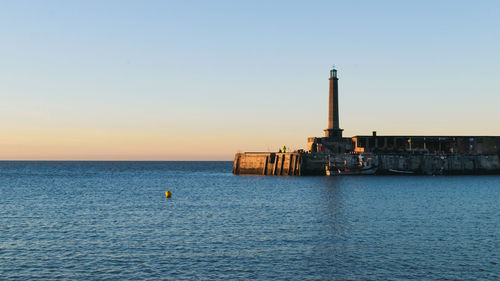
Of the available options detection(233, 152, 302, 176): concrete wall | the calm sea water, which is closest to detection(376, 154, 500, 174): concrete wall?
detection(233, 152, 302, 176): concrete wall

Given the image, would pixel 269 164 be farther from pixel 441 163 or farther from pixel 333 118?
pixel 441 163

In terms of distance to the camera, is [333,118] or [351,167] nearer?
[351,167]

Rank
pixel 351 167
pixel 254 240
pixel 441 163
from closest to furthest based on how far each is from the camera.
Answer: pixel 254 240 → pixel 351 167 → pixel 441 163

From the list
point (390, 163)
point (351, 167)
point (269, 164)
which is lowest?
point (351, 167)

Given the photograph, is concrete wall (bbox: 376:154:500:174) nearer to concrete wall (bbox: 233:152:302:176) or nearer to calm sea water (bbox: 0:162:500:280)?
concrete wall (bbox: 233:152:302:176)

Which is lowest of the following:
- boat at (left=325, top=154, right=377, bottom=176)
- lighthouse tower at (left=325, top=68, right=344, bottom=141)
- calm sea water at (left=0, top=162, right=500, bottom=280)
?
calm sea water at (left=0, top=162, right=500, bottom=280)

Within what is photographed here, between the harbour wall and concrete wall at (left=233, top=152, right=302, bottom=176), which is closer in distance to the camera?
the harbour wall

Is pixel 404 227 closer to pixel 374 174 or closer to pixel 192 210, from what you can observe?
pixel 192 210

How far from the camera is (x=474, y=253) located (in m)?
25.9

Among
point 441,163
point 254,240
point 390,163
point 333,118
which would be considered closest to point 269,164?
point 333,118

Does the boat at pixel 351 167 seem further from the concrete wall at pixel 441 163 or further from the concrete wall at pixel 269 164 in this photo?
the concrete wall at pixel 269 164

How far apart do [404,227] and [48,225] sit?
25203mm

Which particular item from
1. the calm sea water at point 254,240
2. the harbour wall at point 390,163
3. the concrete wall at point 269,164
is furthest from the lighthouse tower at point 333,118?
the calm sea water at point 254,240

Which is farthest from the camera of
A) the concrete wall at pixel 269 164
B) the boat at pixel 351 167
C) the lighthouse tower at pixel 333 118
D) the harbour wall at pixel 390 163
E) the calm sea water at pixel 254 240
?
the lighthouse tower at pixel 333 118
